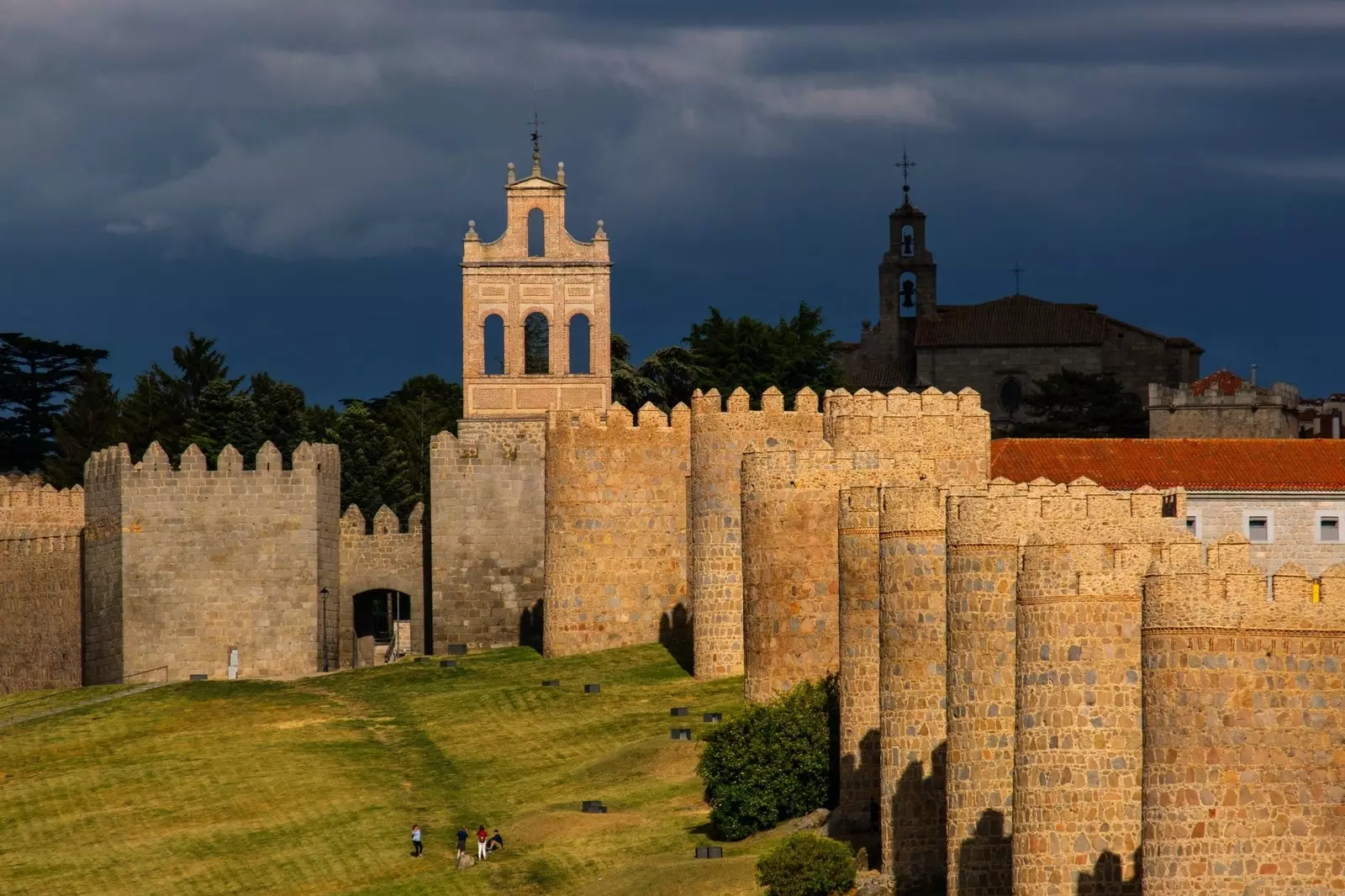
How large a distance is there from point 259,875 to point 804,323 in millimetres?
42006

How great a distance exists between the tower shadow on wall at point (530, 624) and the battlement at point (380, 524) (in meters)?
4.21

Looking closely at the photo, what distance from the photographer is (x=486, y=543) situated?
7300 cm

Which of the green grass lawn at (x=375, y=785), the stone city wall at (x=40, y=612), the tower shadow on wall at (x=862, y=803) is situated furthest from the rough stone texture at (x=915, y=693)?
the stone city wall at (x=40, y=612)

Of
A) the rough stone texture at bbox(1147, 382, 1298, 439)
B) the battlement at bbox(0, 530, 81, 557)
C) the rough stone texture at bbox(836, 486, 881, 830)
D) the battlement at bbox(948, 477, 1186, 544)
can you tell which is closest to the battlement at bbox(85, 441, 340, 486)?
the battlement at bbox(0, 530, 81, 557)

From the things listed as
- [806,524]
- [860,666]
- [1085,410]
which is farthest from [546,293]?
[860,666]

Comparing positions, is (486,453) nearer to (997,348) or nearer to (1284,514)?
(1284,514)

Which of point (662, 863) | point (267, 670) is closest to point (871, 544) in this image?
point (662, 863)

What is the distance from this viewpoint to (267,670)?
70.8 m

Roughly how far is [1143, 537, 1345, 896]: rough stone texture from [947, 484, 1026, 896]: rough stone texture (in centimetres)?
609

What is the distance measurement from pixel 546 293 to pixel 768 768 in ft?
98.4

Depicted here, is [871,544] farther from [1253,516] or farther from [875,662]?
[1253,516]

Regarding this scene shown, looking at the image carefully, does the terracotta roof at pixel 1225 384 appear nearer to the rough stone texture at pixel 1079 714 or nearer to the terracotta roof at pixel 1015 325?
the terracotta roof at pixel 1015 325

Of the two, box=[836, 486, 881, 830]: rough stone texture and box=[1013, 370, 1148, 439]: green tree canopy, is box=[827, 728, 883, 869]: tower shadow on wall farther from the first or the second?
box=[1013, 370, 1148, 439]: green tree canopy

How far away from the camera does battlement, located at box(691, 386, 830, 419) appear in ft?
205
